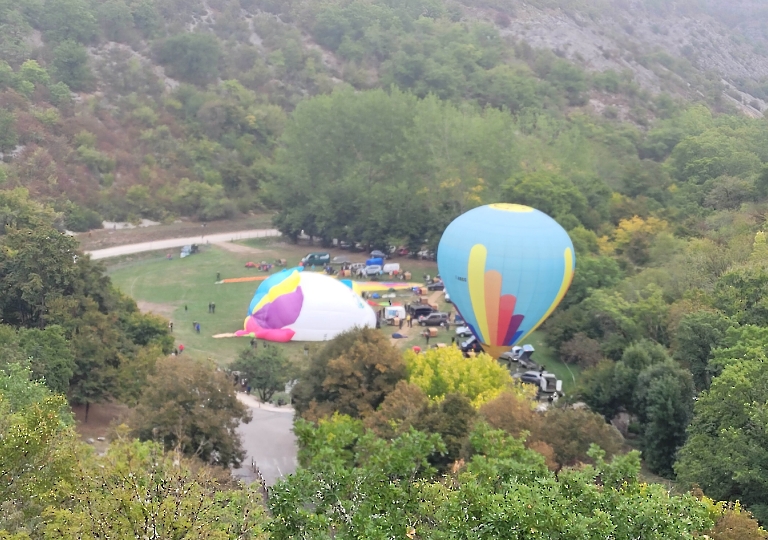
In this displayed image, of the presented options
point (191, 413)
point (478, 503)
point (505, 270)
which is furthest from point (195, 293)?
point (478, 503)

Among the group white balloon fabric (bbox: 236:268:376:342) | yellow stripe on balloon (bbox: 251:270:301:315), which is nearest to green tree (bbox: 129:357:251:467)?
white balloon fabric (bbox: 236:268:376:342)

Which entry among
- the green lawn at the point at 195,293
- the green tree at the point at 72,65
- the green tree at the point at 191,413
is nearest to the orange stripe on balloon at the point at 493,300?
the green lawn at the point at 195,293

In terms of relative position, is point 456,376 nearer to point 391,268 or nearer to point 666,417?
point 666,417

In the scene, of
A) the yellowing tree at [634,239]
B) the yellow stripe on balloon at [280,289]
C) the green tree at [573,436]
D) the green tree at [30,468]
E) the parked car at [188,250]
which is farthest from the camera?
the parked car at [188,250]

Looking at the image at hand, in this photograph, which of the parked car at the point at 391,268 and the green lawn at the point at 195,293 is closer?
the green lawn at the point at 195,293

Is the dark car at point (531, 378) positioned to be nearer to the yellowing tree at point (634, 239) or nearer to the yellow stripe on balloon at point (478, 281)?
the yellow stripe on balloon at point (478, 281)

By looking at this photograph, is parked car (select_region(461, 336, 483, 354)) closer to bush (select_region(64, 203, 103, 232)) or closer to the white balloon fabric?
the white balloon fabric

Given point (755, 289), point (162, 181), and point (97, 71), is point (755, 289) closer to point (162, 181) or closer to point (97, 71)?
point (162, 181)
